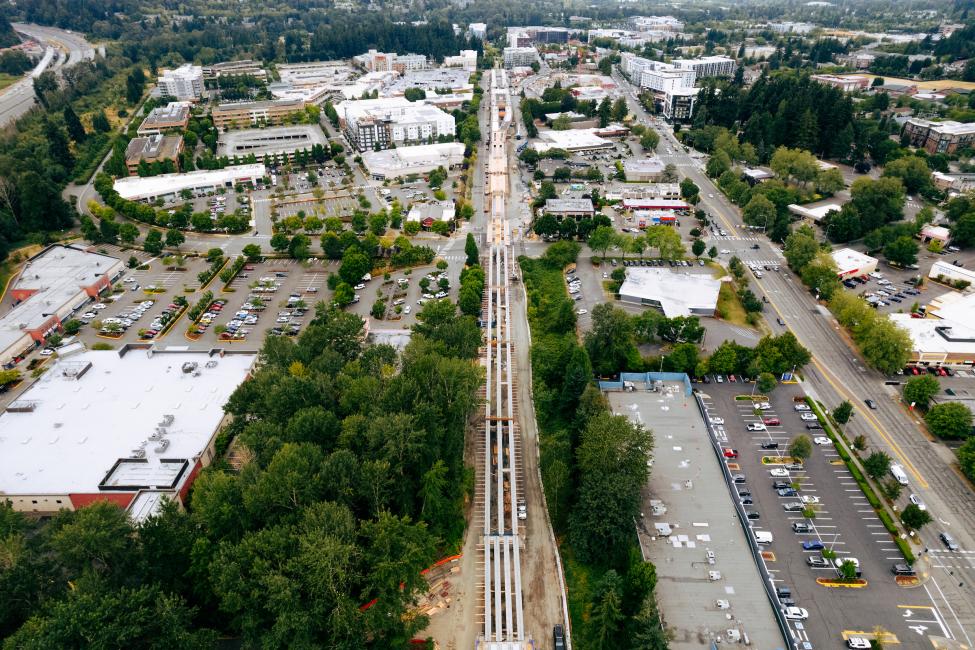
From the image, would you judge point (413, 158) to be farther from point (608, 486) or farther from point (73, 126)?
point (608, 486)

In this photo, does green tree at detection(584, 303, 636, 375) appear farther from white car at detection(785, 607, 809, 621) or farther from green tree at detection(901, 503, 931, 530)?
white car at detection(785, 607, 809, 621)

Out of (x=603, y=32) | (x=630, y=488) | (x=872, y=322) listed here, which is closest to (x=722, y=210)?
(x=872, y=322)

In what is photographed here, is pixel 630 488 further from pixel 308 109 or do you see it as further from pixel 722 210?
pixel 308 109

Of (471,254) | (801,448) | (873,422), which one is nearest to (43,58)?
(471,254)

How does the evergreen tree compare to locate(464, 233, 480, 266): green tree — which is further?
the evergreen tree

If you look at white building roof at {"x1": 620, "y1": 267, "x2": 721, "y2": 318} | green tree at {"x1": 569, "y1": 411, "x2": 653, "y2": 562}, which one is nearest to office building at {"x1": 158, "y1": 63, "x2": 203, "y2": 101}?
white building roof at {"x1": 620, "y1": 267, "x2": 721, "y2": 318}
